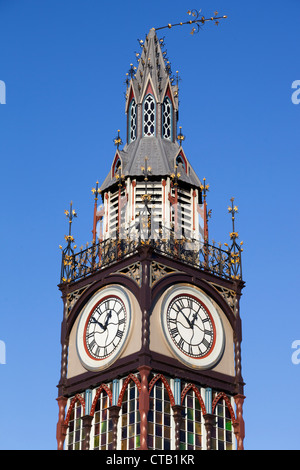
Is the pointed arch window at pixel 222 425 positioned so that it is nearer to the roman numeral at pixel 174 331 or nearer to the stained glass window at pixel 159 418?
the stained glass window at pixel 159 418

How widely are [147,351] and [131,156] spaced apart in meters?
15.2

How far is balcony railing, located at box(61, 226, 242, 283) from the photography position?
80375 mm

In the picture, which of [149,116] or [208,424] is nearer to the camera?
[208,424]

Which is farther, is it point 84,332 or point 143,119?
point 143,119

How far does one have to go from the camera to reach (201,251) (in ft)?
270

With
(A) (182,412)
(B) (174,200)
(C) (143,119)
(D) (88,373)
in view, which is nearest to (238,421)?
(A) (182,412)

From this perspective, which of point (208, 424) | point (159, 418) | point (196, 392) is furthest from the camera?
point (196, 392)

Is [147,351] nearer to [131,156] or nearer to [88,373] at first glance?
[88,373]

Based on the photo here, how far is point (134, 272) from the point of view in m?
79.2

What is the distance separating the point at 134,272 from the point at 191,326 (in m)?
4.51

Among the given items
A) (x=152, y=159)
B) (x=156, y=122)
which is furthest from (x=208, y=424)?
(x=156, y=122)

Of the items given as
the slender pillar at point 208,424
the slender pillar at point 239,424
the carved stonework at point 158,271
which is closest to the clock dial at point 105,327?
the carved stonework at point 158,271

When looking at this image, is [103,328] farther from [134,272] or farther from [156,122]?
[156,122]
